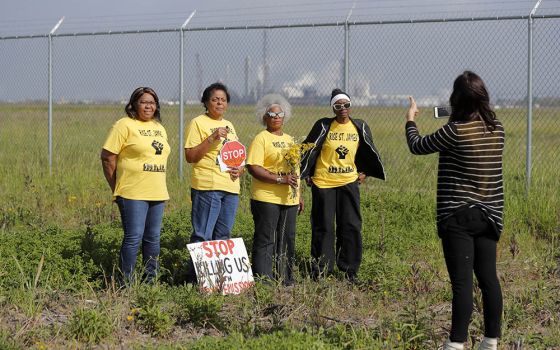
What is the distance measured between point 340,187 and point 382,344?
2571mm

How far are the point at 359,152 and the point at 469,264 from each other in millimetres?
2711

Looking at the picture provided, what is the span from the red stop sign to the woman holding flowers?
0.09m

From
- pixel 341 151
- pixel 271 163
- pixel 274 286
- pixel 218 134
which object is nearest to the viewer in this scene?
pixel 274 286

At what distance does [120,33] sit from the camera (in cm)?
1325

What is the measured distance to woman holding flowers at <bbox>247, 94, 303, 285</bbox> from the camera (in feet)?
24.6

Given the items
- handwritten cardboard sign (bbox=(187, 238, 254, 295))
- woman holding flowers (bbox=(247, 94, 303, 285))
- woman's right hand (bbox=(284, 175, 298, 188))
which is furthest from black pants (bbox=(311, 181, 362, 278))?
handwritten cardboard sign (bbox=(187, 238, 254, 295))

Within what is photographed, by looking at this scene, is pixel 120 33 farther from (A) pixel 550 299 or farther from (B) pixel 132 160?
(A) pixel 550 299

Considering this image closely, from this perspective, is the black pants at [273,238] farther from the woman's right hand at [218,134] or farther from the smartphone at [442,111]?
the smartphone at [442,111]

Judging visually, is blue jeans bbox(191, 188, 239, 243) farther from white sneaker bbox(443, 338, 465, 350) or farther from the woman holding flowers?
white sneaker bbox(443, 338, 465, 350)

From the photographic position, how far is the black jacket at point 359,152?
25.8 ft

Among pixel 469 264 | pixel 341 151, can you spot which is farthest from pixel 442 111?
pixel 341 151

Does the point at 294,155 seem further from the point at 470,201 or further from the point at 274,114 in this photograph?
the point at 470,201

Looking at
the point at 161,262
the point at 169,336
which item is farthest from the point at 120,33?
the point at 169,336

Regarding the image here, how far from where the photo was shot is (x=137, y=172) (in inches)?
281
